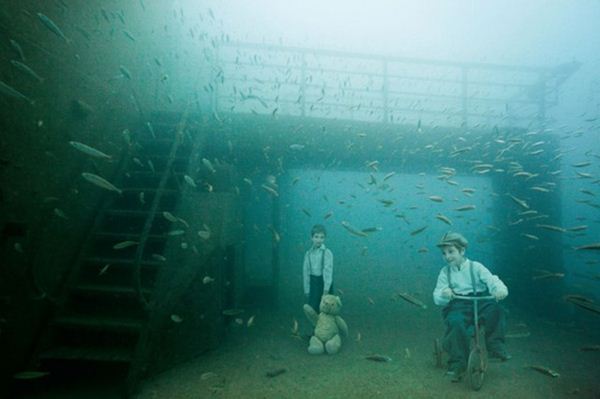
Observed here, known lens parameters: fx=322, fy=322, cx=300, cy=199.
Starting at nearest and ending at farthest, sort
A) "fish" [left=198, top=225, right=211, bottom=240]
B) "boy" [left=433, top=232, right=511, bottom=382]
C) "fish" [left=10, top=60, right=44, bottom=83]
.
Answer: "fish" [left=10, top=60, right=44, bottom=83], "boy" [left=433, top=232, right=511, bottom=382], "fish" [left=198, top=225, right=211, bottom=240]

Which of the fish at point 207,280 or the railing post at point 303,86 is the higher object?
the railing post at point 303,86

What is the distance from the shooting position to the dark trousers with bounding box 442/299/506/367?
4617mm

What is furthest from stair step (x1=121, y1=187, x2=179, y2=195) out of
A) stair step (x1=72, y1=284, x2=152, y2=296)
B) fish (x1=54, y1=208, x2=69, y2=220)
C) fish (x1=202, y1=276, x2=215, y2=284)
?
stair step (x1=72, y1=284, x2=152, y2=296)

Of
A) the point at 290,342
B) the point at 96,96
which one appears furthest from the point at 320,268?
the point at 96,96

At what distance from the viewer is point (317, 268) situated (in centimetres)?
689

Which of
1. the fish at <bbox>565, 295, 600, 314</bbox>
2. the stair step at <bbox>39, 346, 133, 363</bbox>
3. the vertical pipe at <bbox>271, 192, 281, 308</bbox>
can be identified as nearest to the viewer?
the fish at <bbox>565, 295, 600, 314</bbox>

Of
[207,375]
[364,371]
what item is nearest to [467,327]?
[364,371]

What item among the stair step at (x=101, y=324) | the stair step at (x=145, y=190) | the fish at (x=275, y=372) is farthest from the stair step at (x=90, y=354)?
the stair step at (x=145, y=190)

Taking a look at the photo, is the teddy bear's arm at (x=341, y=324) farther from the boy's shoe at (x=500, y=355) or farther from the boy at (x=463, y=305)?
the boy's shoe at (x=500, y=355)

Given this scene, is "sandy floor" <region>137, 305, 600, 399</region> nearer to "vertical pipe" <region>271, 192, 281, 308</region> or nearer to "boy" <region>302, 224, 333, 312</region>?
"boy" <region>302, 224, 333, 312</region>

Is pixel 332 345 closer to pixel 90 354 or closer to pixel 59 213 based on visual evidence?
pixel 90 354

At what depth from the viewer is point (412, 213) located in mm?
34188

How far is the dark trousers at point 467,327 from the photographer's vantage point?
15.1 feet

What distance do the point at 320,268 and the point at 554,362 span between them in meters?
4.61
